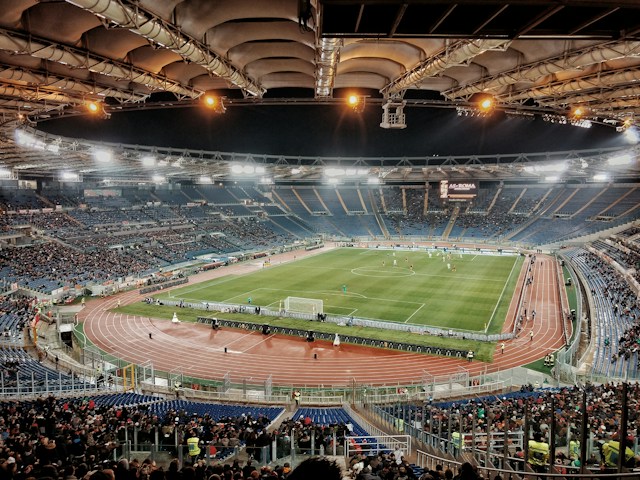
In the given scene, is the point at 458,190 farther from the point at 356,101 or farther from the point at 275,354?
the point at 356,101

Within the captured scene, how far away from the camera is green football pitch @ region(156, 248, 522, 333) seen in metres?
34.9

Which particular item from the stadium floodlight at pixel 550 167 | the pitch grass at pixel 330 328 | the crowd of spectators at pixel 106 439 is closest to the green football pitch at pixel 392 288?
the pitch grass at pixel 330 328

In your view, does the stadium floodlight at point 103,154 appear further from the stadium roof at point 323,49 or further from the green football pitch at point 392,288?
the stadium roof at point 323,49

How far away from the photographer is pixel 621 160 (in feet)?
176

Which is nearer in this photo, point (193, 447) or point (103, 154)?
point (193, 447)

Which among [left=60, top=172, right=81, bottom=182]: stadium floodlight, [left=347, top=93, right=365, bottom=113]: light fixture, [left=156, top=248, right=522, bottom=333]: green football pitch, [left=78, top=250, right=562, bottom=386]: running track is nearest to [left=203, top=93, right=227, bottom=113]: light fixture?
[left=347, top=93, right=365, bottom=113]: light fixture

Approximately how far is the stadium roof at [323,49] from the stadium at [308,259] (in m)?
0.06

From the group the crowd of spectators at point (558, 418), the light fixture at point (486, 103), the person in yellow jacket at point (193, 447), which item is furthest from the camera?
the light fixture at point (486, 103)

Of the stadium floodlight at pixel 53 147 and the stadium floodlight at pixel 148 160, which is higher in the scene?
the stadium floodlight at pixel 148 160

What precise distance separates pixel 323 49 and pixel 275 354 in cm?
1968

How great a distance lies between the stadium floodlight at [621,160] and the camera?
51719mm

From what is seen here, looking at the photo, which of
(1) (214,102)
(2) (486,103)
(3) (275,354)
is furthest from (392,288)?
(1) (214,102)

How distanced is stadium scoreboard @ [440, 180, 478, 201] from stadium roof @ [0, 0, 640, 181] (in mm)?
48819

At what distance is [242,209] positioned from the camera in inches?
3415
